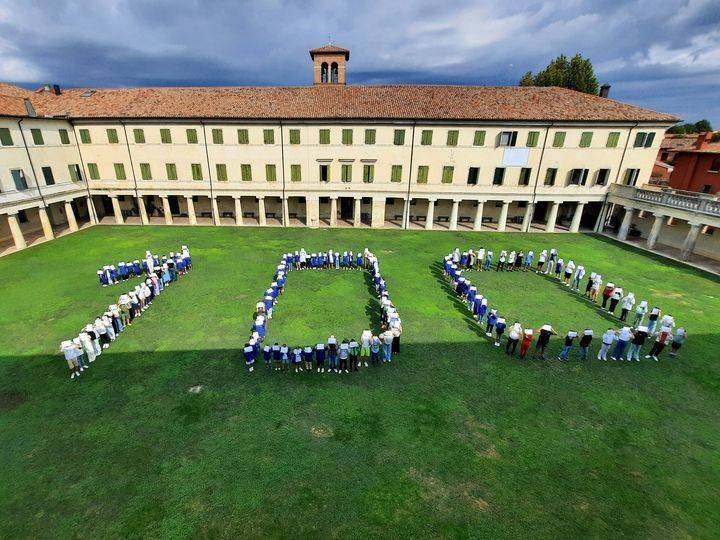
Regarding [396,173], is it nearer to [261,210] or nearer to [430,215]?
[430,215]

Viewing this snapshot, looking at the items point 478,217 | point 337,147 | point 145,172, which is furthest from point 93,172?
point 478,217

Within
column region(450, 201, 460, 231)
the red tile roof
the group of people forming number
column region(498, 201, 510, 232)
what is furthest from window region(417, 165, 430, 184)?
the group of people forming number

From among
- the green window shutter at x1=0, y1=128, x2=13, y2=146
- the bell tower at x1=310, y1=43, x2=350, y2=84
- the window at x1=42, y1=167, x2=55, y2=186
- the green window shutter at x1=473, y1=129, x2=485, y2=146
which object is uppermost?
the bell tower at x1=310, y1=43, x2=350, y2=84

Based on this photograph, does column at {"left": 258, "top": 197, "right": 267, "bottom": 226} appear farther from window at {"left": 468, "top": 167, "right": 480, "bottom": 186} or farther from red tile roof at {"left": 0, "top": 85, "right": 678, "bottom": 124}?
window at {"left": 468, "top": 167, "right": 480, "bottom": 186}

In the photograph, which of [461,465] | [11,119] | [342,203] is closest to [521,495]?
[461,465]

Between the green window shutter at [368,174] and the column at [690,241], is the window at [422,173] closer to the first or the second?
the green window shutter at [368,174]

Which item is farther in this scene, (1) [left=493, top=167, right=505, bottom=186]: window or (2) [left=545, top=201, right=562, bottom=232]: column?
(2) [left=545, top=201, right=562, bottom=232]: column

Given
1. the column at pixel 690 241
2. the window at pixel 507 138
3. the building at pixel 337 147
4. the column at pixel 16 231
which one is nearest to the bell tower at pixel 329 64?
the building at pixel 337 147

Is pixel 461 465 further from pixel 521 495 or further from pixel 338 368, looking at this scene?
pixel 338 368
